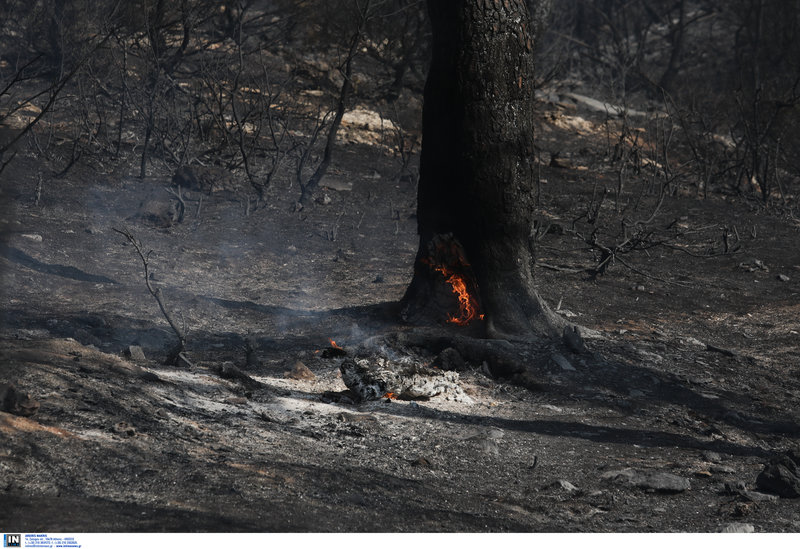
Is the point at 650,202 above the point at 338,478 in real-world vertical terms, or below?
above

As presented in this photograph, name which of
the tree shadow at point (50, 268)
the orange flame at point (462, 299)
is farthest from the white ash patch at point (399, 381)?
the tree shadow at point (50, 268)

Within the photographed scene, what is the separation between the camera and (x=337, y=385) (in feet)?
14.9

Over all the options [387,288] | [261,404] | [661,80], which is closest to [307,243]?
[387,288]

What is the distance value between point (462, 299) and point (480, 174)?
0.82 m

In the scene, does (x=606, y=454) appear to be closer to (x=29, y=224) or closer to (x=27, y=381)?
(x=27, y=381)

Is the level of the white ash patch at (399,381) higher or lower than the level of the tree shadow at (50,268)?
lower

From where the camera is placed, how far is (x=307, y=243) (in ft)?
26.3

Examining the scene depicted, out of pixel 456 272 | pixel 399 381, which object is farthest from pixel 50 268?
pixel 399 381

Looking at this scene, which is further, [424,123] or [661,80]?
[661,80]

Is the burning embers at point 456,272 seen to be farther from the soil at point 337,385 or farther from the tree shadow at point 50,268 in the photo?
the tree shadow at point 50,268

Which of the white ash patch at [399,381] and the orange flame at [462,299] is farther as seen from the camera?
the orange flame at [462,299]

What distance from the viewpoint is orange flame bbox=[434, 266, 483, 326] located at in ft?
17.8

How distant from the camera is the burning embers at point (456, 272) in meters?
5.39

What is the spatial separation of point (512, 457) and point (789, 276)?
519cm
